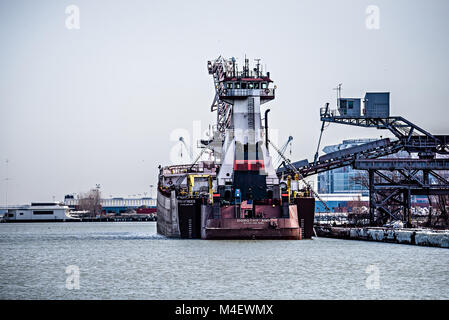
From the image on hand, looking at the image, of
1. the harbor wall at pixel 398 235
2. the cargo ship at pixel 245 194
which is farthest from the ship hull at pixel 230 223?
the harbor wall at pixel 398 235

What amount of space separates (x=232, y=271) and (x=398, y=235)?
25670 mm

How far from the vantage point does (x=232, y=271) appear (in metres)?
44.0

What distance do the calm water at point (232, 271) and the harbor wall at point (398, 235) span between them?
1.26 m

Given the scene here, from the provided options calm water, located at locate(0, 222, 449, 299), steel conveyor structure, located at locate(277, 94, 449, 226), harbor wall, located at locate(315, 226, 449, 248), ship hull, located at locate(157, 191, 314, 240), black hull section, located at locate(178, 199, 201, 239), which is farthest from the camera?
steel conveyor structure, located at locate(277, 94, 449, 226)

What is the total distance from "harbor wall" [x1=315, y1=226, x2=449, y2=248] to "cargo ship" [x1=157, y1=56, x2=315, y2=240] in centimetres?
576

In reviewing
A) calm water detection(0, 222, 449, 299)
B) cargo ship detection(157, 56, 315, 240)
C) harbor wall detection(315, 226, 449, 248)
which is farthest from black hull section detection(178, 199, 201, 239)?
harbor wall detection(315, 226, 449, 248)

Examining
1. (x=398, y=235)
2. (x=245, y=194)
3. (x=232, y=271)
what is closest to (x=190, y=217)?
(x=245, y=194)

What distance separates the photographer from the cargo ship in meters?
62.7

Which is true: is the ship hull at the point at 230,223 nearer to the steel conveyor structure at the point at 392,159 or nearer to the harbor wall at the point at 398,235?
the harbor wall at the point at 398,235

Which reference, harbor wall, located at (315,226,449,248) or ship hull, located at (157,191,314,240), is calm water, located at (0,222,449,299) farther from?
harbor wall, located at (315,226,449,248)

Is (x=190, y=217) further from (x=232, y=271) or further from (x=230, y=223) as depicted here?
(x=232, y=271)

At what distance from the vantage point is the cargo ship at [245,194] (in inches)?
2468

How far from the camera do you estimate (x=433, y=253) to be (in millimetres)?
54656
